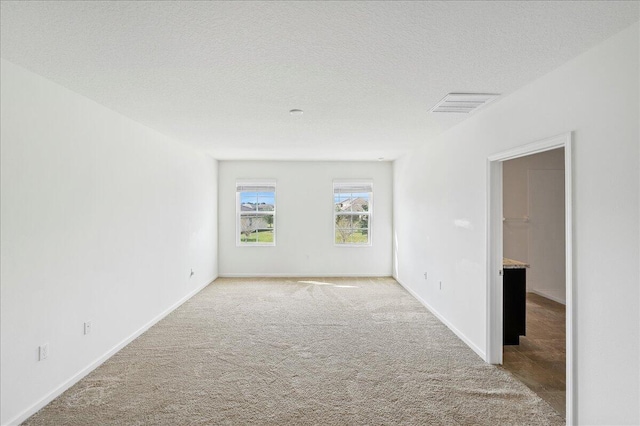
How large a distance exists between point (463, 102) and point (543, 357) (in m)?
2.65

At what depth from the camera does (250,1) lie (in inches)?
63.7

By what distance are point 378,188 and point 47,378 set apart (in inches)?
236

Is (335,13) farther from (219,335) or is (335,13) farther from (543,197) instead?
(543,197)

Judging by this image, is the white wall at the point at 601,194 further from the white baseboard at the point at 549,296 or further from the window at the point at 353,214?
the window at the point at 353,214

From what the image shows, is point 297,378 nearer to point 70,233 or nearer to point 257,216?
point 70,233

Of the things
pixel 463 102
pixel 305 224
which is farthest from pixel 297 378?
pixel 305 224

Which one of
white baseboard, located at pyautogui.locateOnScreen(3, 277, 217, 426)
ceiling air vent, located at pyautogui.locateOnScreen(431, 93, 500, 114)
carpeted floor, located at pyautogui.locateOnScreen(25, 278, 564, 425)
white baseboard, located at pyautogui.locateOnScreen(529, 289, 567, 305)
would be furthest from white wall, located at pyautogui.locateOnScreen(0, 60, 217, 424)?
white baseboard, located at pyautogui.locateOnScreen(529, 289, 567, 305)

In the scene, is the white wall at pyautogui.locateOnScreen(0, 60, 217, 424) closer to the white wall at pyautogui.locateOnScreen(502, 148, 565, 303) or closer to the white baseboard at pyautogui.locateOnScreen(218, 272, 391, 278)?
the white baseboard at pyautogui.locateOnScreen(218, 272, 391, 278)

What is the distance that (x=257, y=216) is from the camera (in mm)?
7254

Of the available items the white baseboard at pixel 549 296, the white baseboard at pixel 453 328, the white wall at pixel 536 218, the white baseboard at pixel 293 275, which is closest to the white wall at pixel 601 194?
the white baseboard at pixel 453 328

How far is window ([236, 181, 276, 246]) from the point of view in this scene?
7.20 meters

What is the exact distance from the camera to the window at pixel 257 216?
720cm

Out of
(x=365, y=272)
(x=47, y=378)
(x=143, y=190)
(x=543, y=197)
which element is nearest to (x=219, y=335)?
(x=47, y=378)

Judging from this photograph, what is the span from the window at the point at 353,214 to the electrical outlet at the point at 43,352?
5.29 meters
